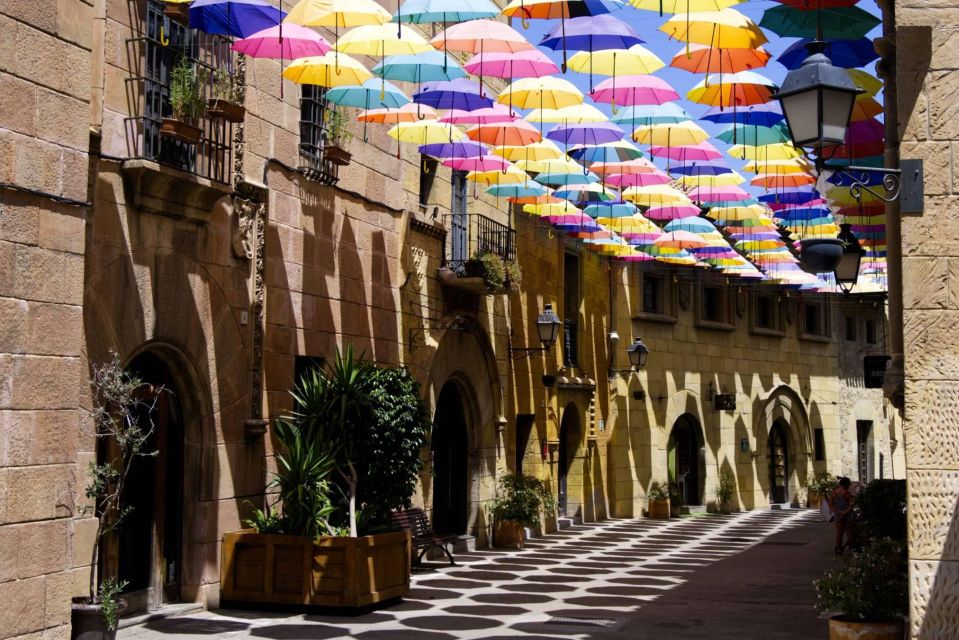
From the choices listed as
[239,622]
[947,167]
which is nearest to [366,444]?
[239,622]

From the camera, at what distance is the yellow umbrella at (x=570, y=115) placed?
45.8ft

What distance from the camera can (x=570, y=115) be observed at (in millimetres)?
13992

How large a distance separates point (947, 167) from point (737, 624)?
634cm

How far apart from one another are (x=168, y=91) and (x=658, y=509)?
18.4m

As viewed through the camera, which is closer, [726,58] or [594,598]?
[726,58]

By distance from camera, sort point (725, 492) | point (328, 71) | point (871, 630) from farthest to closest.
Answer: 1. point (725, 492)
2. point (328, 71)
3. point (871, 630)

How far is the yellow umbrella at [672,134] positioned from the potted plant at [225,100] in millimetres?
5268

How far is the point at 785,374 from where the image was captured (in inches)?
1331

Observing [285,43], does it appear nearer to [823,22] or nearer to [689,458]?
[823,22]

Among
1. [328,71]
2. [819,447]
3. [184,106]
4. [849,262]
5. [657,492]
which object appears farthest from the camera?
[819,447]

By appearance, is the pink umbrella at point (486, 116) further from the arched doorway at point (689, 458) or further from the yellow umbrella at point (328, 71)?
the arched doorway at point (689, 458)

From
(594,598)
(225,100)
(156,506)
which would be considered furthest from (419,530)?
(225,100)

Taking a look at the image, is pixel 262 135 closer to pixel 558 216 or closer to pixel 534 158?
pixel 534 158

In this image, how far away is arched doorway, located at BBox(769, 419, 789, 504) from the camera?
33438mm
